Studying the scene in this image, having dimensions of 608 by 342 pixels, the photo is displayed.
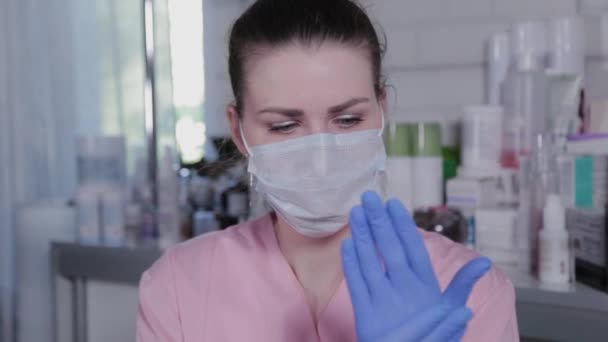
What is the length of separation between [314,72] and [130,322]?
84 cm

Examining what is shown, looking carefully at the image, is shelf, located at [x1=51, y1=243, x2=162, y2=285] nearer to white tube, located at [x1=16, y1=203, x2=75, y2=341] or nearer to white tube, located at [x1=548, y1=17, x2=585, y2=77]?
white tube, located at [x1=16, y1=203, x2=75, y2=341]

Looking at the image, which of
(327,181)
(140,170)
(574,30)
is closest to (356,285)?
(327,181)

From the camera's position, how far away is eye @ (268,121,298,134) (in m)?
0.71

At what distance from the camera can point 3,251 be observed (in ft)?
4.53

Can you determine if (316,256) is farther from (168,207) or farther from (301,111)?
(168,207)

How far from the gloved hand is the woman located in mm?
99

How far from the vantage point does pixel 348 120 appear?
2.37 ft

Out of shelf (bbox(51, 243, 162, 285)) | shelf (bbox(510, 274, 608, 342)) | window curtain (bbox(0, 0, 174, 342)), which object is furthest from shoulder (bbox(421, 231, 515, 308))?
window curtain (bbox(0, 0, 174, 342))

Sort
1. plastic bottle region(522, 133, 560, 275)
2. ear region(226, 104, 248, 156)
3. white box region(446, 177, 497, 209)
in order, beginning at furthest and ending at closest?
white box region(446, 177, 497, 209)
plastic bottle region(522, 133, 560, 275)
ear region(226, 104, 248, 156)

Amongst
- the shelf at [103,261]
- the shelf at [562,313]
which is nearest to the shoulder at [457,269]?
the shelf at [562,313]

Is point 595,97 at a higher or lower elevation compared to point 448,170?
higher

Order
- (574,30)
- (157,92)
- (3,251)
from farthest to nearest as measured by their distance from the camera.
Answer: (157,92)
(3,251)
(574,30)

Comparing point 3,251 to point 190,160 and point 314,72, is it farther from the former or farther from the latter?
point 314,72

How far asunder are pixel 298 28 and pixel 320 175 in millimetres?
188
